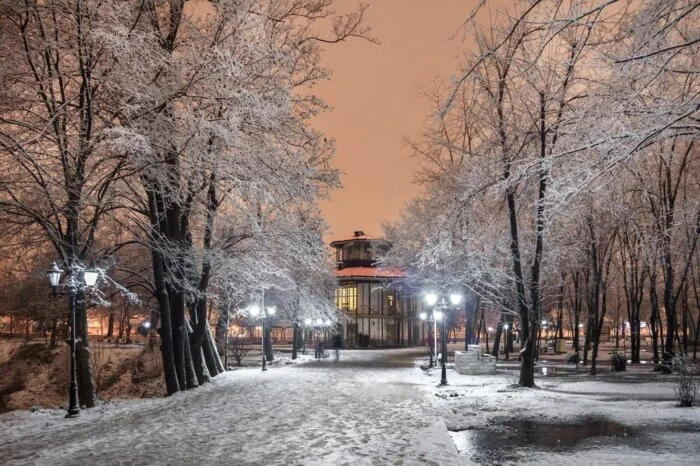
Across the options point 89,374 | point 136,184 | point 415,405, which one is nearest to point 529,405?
point 415,405

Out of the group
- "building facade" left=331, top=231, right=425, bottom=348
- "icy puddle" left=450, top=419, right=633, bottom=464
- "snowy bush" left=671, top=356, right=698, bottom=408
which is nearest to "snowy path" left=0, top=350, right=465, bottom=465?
"icy puddle" left=450, top=419, right=633, bottom=464

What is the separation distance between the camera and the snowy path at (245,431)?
8.46 m

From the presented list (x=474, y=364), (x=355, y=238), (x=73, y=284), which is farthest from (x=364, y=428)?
(x=355, y=238)

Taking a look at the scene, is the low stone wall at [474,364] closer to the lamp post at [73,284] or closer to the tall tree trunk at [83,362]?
the tall tree trunk at [83,362]

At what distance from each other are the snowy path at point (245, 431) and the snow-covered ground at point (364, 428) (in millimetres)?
24

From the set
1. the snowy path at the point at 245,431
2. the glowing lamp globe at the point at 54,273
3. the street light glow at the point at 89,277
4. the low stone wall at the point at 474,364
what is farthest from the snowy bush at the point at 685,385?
the glowing lamp globe at the point at 54,273

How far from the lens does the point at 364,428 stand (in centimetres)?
1075

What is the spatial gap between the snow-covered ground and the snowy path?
2cm

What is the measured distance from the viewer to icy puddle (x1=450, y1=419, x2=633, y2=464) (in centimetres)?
916

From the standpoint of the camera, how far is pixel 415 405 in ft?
46.8

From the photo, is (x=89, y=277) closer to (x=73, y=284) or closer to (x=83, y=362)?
(x=73, y=284)

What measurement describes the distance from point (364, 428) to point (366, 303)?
52131 mm

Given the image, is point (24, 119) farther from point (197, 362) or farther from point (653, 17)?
point (653, 17)

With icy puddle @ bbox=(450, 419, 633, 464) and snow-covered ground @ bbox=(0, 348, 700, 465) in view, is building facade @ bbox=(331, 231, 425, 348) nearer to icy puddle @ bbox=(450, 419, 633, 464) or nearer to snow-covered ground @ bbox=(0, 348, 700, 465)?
snow-covered ground @ bbox=(0, 348, 700, 465)
